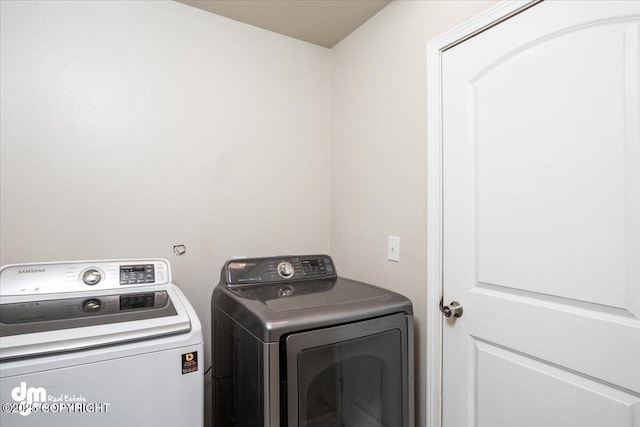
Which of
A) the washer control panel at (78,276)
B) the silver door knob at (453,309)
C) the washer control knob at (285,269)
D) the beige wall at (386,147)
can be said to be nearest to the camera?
the washer control panel at (78,276)

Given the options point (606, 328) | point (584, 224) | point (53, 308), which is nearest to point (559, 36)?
point (584, 224)

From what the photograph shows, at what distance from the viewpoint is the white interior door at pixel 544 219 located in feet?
3.07

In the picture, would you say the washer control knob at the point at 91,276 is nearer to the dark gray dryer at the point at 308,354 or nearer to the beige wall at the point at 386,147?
the dark gray dryer at the point at 308,354

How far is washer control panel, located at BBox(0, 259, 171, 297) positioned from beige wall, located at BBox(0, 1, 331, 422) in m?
0.20

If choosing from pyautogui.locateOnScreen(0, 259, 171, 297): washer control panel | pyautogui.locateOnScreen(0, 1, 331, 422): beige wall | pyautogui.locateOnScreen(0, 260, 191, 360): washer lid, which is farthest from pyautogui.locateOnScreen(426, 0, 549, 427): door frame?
pyautogui.locateOnScreen(0, 259, 171, 297): washer control panel

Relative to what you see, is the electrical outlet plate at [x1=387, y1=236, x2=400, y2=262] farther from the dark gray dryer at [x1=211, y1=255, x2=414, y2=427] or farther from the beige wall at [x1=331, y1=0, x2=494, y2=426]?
the dark gray dryer at [x1=211, y1=255, x2=414, y2=427]

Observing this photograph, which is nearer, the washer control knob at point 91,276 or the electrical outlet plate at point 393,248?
the washer control knob at point 91,276

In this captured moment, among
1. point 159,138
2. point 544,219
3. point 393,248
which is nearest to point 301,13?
point 159,138

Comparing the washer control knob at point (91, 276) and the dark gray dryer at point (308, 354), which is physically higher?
the washer control knob at point (91, 276)

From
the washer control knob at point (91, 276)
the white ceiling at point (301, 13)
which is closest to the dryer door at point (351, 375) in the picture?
the washer control knob at point (91, 276)

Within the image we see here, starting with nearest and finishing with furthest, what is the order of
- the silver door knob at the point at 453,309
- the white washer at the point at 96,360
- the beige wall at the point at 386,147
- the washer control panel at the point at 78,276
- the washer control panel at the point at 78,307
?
the white washer at the point at 96,360
the washer control panel at the point at 78,307
the washer control panel at the point at 78,276
the silver door knob at the point at 453,309
the beige wall at the point at 386,147

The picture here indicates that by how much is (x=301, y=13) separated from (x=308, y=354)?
1708 mm

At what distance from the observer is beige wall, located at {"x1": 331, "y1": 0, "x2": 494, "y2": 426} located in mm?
1522

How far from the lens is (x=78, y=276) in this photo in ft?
4.32
